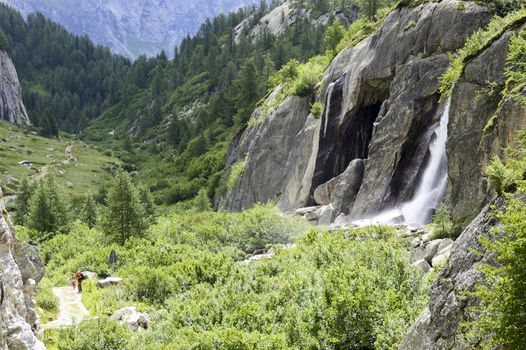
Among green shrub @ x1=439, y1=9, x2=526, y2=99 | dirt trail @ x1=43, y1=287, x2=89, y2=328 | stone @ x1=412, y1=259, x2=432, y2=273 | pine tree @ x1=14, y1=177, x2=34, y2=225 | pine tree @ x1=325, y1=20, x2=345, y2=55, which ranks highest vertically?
pine tree @ x1=325, y1=20, x2=345, y2=55

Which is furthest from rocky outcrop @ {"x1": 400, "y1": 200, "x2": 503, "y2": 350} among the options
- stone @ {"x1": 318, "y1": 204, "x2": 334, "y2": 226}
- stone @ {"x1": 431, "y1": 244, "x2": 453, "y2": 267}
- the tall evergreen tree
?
the tall evergreen tree

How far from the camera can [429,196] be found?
34656 mm

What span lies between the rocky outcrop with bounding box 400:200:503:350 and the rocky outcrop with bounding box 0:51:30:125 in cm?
19263

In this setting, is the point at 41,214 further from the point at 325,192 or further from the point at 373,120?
the point at 373,120

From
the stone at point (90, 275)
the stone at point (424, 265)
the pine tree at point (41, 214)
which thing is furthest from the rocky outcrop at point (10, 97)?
the stone at point (424, 265)

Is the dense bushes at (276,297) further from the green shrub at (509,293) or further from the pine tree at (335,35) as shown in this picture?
the pine tree at (335,35)

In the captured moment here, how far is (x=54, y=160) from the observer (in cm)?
13662

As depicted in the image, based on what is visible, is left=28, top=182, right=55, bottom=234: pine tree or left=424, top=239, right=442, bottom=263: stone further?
left=28, top=182, right=55, bottom=234: pine tree

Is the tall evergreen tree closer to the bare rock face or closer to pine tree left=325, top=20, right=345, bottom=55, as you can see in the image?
pine tree left=325, top=20, right=345, bottom=55

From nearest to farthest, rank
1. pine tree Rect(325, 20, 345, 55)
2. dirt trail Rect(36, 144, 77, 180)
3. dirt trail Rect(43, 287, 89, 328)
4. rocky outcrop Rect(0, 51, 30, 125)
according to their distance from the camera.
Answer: dirt trail Rect(43, 287, 89, 328)
pine tree Rect(325, 20, 345, 55)
dirt trail Rect(36, 144, 77, 180)
rocky outcrop Rect(0, 51, 30, 125)

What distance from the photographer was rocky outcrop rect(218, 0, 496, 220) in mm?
37094

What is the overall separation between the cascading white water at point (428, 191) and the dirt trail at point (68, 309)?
22004mm

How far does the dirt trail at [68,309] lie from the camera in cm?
2284

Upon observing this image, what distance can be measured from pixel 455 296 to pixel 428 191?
26211 millimetres
